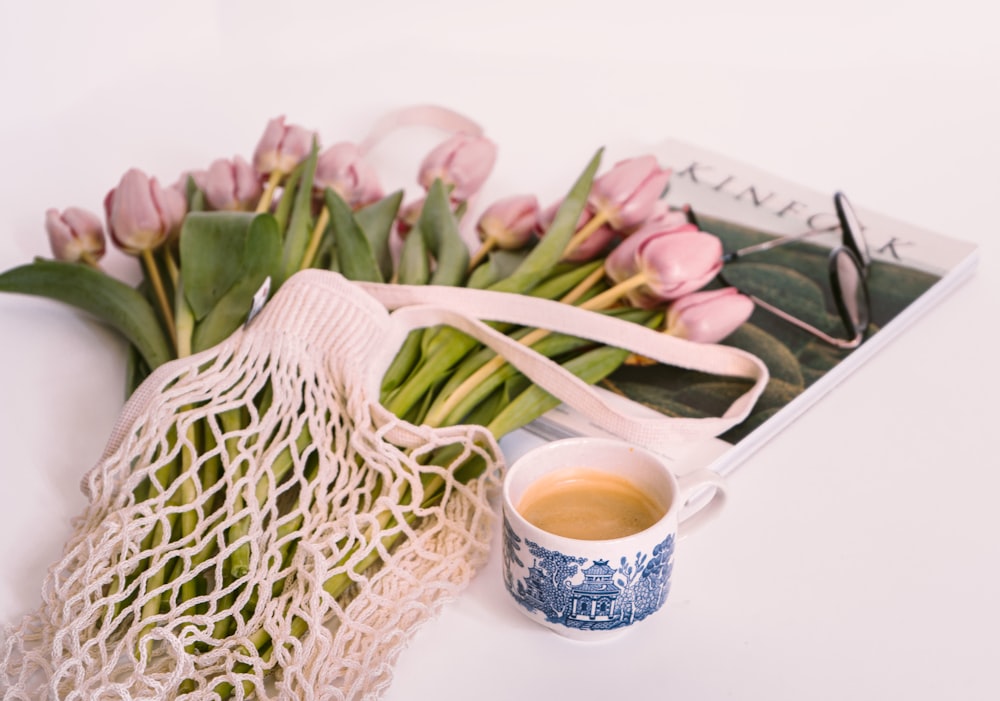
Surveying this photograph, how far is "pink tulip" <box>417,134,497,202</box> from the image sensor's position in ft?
3.42

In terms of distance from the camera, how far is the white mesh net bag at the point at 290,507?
0.64 meters

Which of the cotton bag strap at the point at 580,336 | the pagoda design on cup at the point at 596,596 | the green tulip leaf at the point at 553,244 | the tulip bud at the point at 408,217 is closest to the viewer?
the pagoda design on cup at the point at 596,596

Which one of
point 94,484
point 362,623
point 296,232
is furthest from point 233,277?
point 362,623

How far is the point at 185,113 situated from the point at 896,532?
100 centimetres

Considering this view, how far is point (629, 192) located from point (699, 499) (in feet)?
1.08

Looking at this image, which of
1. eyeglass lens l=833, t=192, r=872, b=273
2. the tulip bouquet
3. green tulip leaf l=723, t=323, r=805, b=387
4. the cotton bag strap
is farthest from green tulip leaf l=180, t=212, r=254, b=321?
eyeglass lens l=833, t=192, r=872, b=273

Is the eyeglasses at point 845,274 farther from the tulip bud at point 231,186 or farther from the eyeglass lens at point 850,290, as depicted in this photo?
the tulip bud at point 231,186

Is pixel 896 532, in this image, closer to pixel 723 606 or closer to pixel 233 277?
pixel 723 606

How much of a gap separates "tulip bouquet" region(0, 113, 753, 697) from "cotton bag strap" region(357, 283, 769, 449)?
15 millimetres

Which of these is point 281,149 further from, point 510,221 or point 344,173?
point 510,221

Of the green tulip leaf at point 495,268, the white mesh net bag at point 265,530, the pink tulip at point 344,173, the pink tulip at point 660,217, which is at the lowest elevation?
the white mesh net bag at point 265,530

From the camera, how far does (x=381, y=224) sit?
0.99 meters

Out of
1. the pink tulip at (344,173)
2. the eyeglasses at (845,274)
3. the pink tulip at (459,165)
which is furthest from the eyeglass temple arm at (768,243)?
the pink tulip at (344,173)

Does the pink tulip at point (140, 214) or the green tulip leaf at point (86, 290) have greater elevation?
the pink tulip at point (140, 214)
